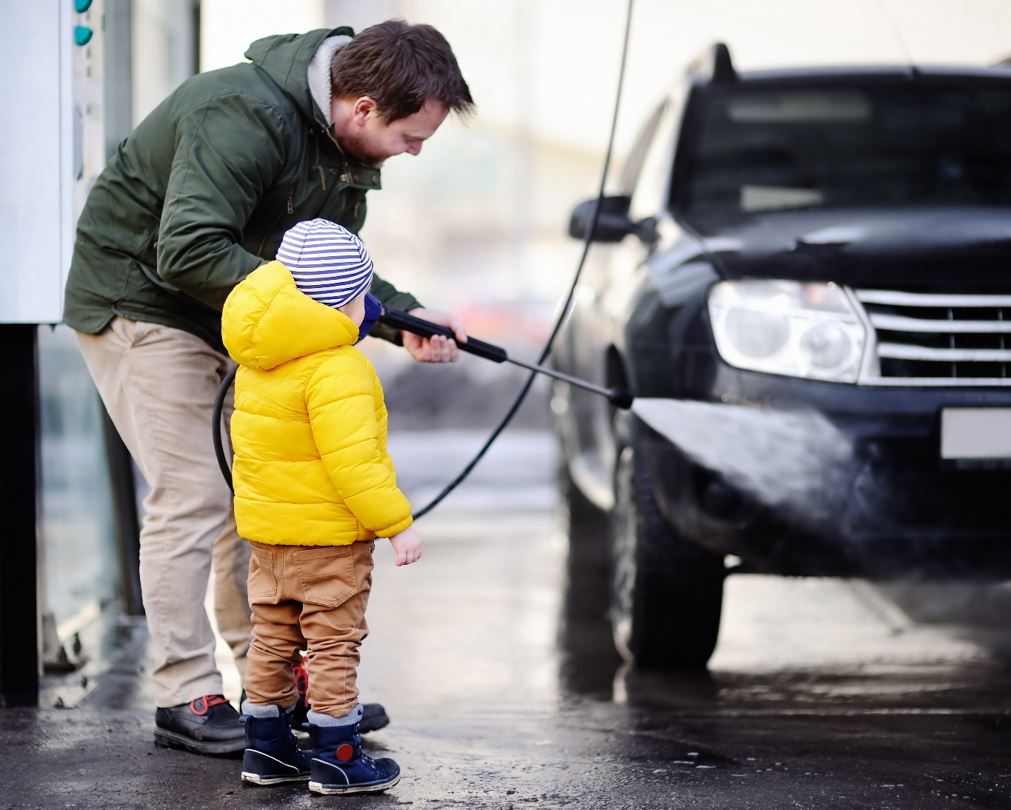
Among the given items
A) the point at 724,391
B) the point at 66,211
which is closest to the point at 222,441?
the point at 66,211

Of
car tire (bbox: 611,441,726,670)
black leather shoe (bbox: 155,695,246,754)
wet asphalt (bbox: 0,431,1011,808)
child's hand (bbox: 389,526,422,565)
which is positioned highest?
child's hand (bbox: 389,526,422,565)

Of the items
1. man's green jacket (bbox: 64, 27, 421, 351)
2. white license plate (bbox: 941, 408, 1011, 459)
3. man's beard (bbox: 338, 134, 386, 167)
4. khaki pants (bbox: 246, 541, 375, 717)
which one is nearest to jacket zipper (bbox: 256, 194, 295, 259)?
man's green jacket (bbox: 64, 27, 421, 351)

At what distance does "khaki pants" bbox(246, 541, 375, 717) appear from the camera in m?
→ 3.19

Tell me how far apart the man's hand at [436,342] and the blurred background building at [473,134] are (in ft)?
1.53

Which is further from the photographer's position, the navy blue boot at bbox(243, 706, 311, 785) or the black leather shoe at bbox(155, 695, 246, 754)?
the black leather shoe at bbox(155, 695, 246, 754)

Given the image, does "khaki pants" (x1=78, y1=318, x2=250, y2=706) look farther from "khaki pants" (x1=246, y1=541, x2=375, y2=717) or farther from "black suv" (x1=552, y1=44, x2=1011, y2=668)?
"black suv" (x1=552, y1=44, x2=1011, y2=668)

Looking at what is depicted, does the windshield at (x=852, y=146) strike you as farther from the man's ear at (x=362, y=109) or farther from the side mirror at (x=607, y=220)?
the man's ear at (x=362, y=109)

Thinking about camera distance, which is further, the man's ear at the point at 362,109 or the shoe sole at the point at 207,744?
the shoe sole at the point at 207,744

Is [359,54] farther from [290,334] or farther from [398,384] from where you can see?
[398,384]

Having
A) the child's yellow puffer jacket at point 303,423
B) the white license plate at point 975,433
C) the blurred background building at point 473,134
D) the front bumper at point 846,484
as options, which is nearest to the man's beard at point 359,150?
the blurred background building at point 473,134

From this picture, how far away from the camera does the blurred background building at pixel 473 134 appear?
523 centimetres

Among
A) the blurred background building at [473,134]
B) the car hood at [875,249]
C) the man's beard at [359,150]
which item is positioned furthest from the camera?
the blurred background building at [473,134]

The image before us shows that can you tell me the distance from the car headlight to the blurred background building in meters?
0.88

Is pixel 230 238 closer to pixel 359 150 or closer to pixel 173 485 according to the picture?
pixel 359 150
